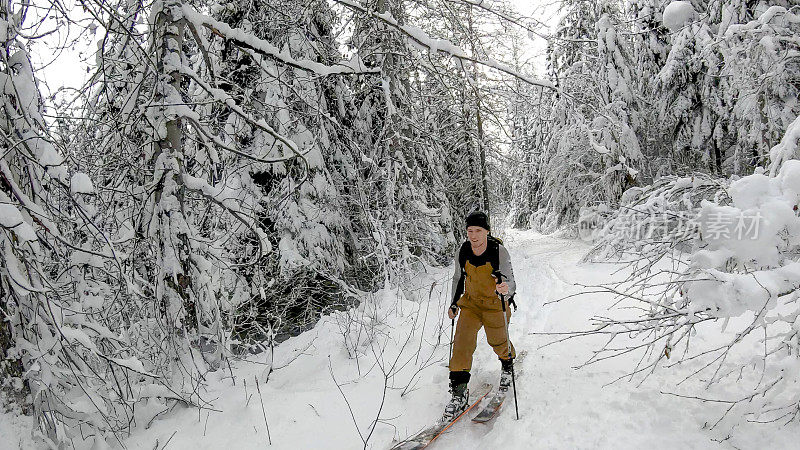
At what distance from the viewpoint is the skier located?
5.11m

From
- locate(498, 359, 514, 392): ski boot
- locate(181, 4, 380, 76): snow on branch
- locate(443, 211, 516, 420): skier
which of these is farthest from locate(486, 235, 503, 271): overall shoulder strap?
locate(181, 4, 380, 76): snow on branch

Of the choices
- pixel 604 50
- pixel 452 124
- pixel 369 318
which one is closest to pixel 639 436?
pixel 369 318

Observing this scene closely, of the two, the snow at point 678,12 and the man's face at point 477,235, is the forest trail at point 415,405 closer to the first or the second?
the man's face at point 477,235

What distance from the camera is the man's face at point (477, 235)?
514 centimetres

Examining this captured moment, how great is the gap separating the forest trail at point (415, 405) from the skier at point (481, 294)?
0.53 meters

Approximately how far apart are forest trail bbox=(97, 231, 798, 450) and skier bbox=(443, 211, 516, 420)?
53cm

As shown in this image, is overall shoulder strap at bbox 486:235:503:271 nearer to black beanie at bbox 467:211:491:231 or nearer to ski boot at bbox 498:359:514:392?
black beanie at bbox 467:211:491:231

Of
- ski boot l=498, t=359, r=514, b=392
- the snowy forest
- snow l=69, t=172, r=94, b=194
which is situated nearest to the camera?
snow l=69, t=172, r=94, b=194

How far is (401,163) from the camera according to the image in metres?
10.4

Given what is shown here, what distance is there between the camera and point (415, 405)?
5.05 m

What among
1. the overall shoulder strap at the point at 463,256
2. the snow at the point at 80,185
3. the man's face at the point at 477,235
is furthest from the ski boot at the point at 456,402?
the snow at the point at 80,185

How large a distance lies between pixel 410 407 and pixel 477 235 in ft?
6.52

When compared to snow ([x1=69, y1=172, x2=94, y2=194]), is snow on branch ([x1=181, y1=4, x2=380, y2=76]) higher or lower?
higher

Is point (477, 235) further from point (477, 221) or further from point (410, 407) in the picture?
point (410, 407)
